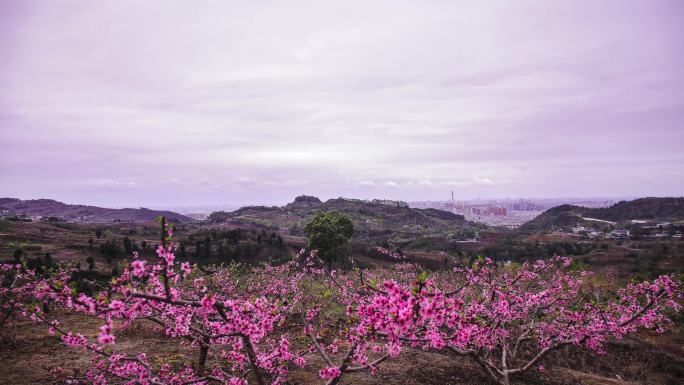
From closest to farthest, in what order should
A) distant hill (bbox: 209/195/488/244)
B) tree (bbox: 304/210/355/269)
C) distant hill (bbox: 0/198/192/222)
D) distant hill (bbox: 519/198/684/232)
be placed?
tree (bbox: 304/210/355/269), distant hill (bbox: 519/198/684/232), distant hill (bbox: 209/195/488/244), distant hill (bbox: 0/198/192/222)

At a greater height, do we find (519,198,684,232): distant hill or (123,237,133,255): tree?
(519,198,684,232): distant hill

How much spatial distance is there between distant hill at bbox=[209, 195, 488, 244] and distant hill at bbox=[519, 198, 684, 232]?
22231 mm

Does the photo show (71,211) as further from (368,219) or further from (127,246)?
(127,246)

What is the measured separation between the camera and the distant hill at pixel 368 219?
387 feet

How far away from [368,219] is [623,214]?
294ft

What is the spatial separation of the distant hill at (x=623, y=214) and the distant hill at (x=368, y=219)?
22231 mm

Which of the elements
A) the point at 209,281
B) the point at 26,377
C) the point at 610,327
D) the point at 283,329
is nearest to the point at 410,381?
the point at 610,327

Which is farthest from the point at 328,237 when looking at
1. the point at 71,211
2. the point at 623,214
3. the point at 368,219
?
the point at 71,211

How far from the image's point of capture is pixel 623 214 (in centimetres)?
12469

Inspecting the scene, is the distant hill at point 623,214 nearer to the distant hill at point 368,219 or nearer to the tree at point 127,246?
the distant hill at point 368,219

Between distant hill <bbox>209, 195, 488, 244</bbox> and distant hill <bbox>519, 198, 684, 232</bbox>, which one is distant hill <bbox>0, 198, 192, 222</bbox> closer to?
distant hill <bbox>209, 195, 488, 244</bbox>

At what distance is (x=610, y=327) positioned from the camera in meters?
7.92

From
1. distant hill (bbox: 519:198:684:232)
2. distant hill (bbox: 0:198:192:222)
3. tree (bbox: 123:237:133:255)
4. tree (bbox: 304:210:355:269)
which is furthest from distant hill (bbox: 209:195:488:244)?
tree (bbox: 123:237:133:255)

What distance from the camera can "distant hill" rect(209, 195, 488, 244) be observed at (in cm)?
11806
